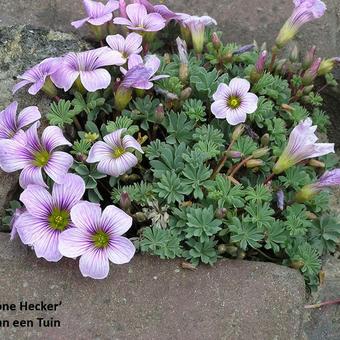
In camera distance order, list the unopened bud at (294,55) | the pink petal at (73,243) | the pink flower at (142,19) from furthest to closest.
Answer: the unopened bud at (294,55) → the pink flower at (142,19) → the pink petal at (73,243)

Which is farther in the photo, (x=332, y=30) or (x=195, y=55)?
(x=332, y=30)

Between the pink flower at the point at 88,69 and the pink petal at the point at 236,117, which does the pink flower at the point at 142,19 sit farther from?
the pink petal at the point at 236,117

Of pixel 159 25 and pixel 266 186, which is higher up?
pixel 159 25

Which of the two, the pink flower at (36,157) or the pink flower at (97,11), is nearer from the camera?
the pink flower at (36,157)

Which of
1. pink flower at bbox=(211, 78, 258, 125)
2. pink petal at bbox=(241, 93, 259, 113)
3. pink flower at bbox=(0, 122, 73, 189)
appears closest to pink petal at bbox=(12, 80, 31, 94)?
pink flower at bbox=(0, 122, 73, 189)

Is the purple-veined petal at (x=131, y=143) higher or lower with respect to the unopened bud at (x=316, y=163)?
higher

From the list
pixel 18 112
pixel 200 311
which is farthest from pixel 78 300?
pixel 18 112

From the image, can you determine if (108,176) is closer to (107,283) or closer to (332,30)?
(107,283)

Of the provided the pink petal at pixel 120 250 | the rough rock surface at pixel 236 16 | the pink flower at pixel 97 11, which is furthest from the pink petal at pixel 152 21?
the pink petal at pixel 120 250
